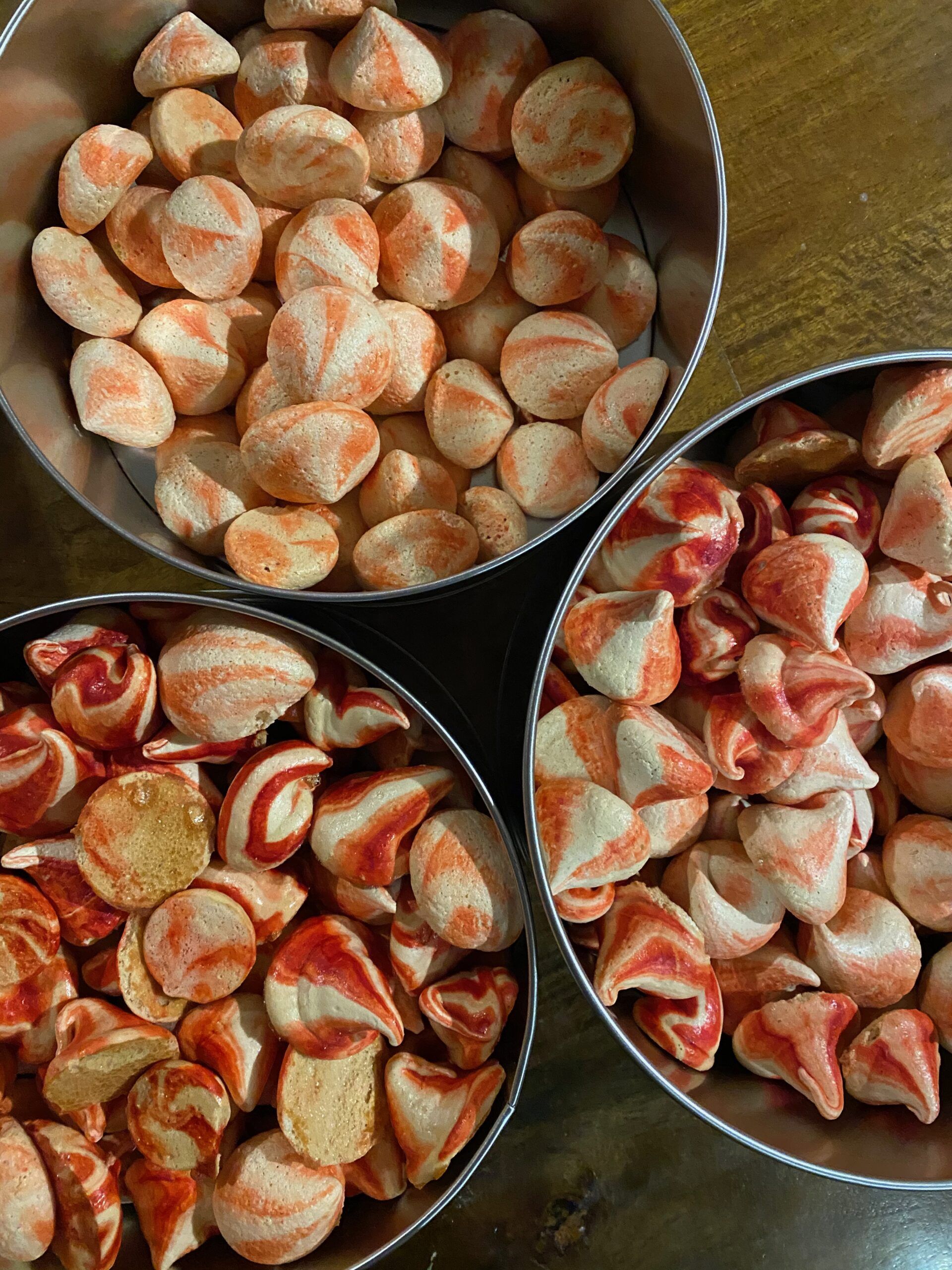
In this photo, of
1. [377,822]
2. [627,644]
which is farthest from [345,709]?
[627,644]

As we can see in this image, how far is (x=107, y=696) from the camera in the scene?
21.2 inches

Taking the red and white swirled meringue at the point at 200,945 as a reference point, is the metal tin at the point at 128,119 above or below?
above

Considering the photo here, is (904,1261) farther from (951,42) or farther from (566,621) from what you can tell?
(951,42)

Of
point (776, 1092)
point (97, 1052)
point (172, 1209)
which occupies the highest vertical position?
point (97, 1052)

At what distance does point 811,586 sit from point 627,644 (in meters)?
0.11

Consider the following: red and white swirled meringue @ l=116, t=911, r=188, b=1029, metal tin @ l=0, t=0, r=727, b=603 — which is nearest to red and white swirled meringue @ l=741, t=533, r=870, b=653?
metal tin @ l=0, t=0, r=727, b=603

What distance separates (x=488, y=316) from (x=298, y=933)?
0.42 m

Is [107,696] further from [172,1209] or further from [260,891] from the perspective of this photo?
[172,1209]

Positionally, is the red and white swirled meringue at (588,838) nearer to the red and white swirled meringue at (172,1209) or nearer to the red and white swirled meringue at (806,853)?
the red and white swirled meringue at (806,853)

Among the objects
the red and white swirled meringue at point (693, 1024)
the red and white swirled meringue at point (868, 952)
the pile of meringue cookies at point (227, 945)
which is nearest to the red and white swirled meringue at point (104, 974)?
the pile of meringue cookies at point (227, 945)

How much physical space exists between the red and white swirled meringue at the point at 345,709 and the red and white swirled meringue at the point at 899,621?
11.2 inches

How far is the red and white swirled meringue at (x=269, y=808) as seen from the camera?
533mm

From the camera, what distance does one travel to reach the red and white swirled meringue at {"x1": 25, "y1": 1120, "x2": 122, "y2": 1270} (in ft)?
1.77

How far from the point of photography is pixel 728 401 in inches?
28.3
